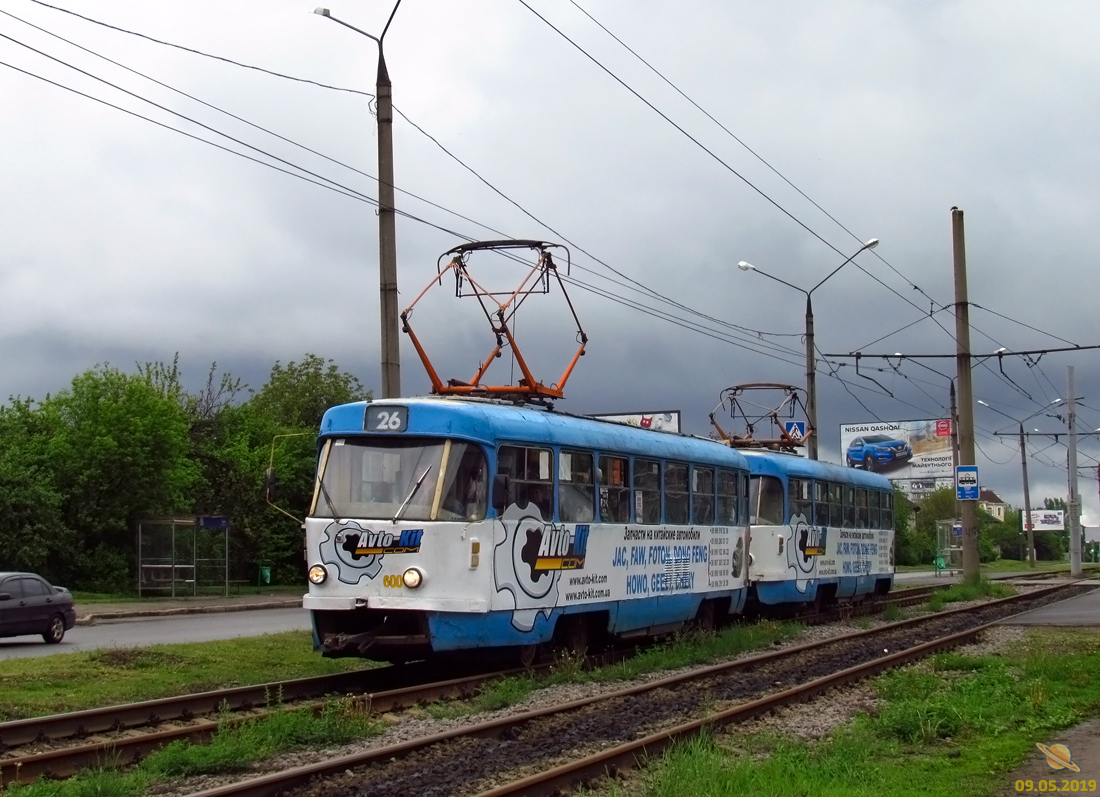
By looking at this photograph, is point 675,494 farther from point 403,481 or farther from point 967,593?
point 967,593

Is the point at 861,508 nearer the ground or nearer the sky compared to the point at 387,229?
nearer the ground

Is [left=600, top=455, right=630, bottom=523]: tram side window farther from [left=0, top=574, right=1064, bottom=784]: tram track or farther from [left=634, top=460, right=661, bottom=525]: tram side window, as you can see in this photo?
[left=0, top=574, right=1064, bottom=784]: tram track

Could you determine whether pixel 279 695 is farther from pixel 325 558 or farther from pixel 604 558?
pixel 604 558

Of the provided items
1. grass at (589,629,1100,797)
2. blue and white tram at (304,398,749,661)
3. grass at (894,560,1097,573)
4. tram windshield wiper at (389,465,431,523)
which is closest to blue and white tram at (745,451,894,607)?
blue and white tram at (304,398,749,661)

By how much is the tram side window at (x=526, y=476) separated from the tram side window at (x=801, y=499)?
965 cm

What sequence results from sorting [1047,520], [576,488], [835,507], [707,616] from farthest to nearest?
1. [1047,520]
2. [835,507]
3. [707,616]
4. [576,488]

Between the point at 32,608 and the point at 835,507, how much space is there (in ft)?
48.9

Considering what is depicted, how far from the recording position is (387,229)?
16672 millimetres

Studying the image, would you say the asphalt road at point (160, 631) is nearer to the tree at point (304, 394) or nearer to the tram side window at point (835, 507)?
the tram side window at point (835, 507)

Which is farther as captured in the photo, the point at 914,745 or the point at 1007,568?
the point at 1007,568

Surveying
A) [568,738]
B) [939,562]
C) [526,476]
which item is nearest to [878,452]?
[939,562]

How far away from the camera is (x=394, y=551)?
13.0 meters

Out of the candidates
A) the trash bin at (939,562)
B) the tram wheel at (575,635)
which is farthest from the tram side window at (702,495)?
the trash bin at (939,562)

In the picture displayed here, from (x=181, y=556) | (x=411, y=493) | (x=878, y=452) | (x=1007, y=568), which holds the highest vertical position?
(x=878, y=452)
